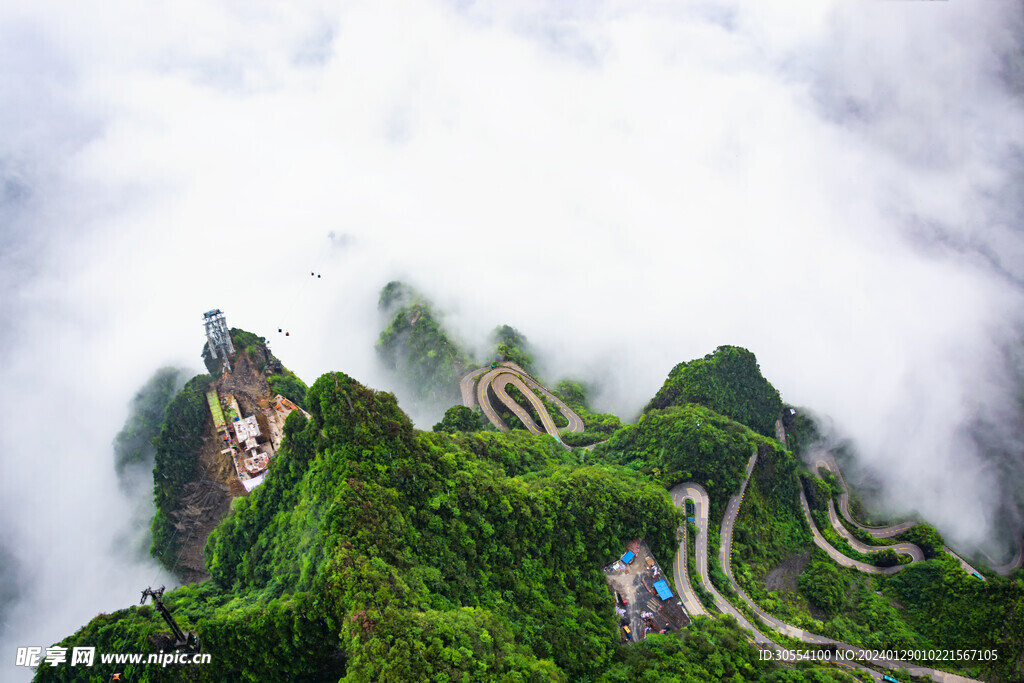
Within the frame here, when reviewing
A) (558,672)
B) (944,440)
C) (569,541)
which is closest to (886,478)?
(944,440)

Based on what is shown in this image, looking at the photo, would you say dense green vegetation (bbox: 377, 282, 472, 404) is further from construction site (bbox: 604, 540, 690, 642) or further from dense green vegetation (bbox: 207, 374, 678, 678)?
construction site (bbox: 604, 540, 690, 642)

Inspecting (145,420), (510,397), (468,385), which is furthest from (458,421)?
(145,420)

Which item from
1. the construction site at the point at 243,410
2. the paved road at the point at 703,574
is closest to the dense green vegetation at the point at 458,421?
the construction site at the point at 243,410

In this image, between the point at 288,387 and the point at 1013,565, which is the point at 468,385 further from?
the point at 1013,565

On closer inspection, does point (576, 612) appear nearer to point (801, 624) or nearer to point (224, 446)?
point (801, 624)

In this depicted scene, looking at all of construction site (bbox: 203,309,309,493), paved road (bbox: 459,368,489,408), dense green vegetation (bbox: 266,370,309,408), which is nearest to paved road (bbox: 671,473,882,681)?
paved road (bbox: 459,368,489,408)

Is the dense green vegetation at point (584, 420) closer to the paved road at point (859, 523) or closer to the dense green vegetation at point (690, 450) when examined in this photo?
the dense green vegetation at point (690, 450)
